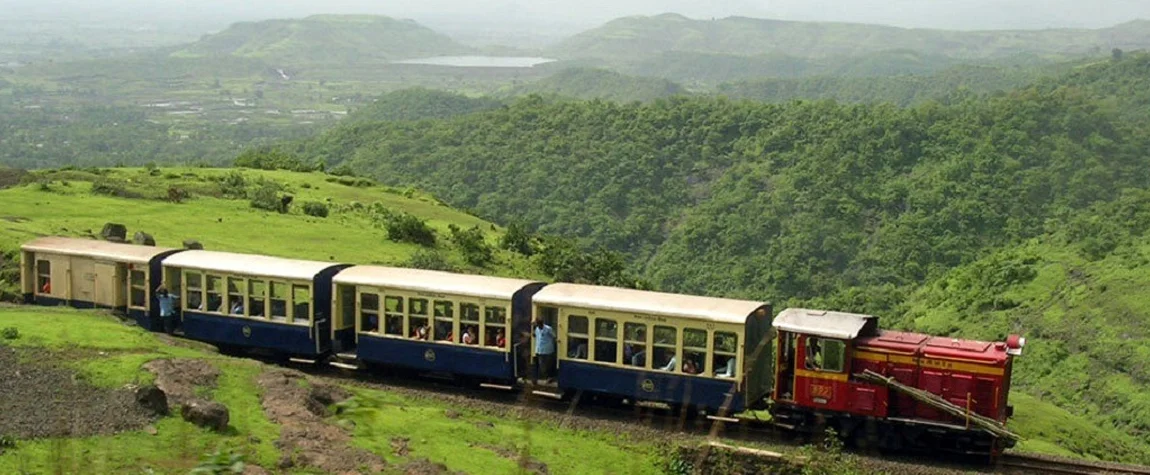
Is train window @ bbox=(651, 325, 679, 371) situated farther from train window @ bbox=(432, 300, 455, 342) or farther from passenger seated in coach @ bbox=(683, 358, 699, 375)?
train window @ bbox=(432, 300, 455, 342)

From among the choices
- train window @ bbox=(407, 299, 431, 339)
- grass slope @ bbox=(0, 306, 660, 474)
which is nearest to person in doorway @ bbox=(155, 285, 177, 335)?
grass slope @ bbox=(0, 306, 660, 474)

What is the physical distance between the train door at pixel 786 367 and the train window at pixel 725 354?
75cm

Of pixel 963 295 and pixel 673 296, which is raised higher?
pixel 673 296

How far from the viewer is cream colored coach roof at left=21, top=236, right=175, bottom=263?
25031 mm

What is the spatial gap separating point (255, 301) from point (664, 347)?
8.78 metres

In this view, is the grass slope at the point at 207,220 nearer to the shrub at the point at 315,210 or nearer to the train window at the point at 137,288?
the shrub at the point at 315,210

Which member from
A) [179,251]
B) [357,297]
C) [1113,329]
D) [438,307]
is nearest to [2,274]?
[179,251]

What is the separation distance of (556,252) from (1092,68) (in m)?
97.3

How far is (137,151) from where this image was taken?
136 metres

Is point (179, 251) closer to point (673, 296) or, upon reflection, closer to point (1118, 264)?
point (673, 296)

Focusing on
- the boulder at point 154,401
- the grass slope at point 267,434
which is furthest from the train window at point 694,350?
the boulder at point 154,401

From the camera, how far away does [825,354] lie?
18.9m

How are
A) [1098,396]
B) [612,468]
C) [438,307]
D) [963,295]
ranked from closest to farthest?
[612,468] < [438,307] < [1098,396] < [963,295]

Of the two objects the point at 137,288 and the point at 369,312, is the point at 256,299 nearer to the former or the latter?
the point at 369,312
